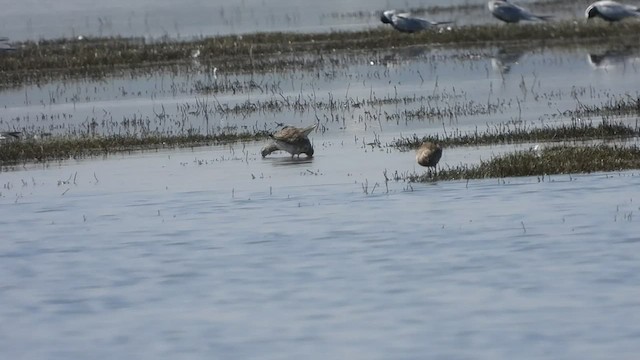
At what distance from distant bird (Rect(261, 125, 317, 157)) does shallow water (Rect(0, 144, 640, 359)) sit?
3.60ft

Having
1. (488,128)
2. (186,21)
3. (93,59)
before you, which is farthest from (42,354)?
(186,21)

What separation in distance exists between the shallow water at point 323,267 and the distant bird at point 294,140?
110cm

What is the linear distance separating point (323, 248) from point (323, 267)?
868 mm

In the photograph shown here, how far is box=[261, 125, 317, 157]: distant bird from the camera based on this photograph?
20.4 metres

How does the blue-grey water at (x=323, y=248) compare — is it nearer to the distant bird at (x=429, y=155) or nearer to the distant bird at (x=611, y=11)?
the distant bird at (x=429, y=155)

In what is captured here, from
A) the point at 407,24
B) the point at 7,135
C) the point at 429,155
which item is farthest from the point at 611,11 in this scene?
the point at 429,155

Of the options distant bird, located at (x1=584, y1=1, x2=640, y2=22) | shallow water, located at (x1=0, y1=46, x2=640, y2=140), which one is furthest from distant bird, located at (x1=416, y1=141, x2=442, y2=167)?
distant bird, located at (x1=584, y1=1, x2=640, y2=22)

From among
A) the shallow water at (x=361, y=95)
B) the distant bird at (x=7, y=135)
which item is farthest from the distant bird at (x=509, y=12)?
Result: the distant bird at (x=7, y=135)

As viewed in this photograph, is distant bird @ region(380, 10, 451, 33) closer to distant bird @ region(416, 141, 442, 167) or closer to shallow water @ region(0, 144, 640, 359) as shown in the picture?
shallow water @ region(0, 144, 640, 359)

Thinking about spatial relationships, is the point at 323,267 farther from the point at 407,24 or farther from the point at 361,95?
the point at 407,24

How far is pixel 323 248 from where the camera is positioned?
1391 cm

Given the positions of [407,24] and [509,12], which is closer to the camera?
[407,24]

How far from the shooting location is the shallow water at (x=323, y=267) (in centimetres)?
1055

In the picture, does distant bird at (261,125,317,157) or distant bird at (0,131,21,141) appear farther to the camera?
distant bird at (0,131,21,141)
